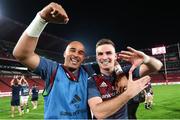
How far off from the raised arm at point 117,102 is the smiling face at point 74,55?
0.53 m

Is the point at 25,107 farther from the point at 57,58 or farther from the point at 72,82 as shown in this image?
the point at 57,58

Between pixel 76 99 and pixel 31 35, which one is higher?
pixel 31 35

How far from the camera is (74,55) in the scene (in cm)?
289

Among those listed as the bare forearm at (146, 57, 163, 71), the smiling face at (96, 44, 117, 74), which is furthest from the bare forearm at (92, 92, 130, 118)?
the bare forearm at (146, 57, 163, 71)

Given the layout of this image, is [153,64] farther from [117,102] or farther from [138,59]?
[117,102]

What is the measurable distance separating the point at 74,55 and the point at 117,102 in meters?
0.80

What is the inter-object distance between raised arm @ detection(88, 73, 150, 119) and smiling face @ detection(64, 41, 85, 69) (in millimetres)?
527

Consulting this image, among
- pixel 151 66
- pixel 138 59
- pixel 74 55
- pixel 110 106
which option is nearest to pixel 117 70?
pixel 138 59

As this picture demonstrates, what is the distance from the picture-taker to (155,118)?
11.3m

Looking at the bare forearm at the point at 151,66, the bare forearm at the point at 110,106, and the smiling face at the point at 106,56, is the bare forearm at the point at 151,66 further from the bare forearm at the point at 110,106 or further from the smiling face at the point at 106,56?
the bare forearm at the point at 110,106

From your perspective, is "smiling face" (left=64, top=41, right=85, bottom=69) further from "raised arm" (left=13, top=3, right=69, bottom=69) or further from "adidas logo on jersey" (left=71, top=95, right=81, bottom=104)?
"raised arm" (left=13, top=3, right=69, bottom=69)

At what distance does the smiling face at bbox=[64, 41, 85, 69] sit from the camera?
2883mm

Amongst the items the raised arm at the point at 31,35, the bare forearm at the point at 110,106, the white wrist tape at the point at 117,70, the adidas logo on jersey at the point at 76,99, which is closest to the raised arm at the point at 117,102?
the bare forearm at the point at 110,106

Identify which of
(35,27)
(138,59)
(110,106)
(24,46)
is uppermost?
(35,27)
